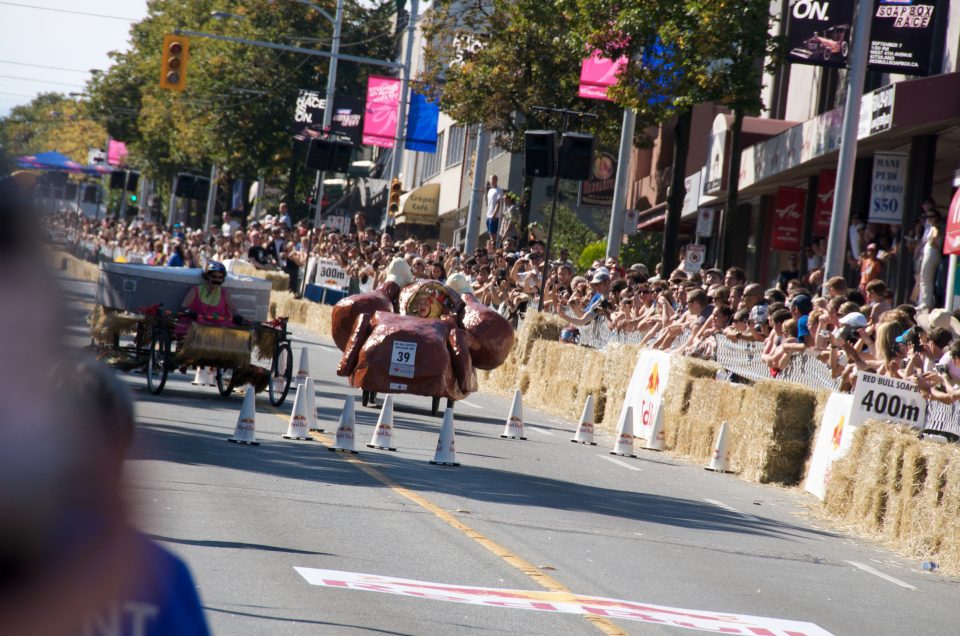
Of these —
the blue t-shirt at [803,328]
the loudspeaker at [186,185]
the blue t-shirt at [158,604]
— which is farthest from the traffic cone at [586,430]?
the loudspeaker at [186,185]

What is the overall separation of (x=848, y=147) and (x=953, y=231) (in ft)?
6.07

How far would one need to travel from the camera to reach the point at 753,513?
1327 centimetres

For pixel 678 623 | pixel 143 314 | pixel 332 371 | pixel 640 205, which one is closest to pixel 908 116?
pixel 332 371

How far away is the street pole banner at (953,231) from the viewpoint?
21.4 metres

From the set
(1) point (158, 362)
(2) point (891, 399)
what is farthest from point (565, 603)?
(1) point (158, 362)

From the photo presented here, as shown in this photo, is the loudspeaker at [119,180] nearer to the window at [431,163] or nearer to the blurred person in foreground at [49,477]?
the window at [431,163]

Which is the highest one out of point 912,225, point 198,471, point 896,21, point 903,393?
point 896,21

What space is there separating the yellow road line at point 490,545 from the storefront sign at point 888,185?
14.5 metres

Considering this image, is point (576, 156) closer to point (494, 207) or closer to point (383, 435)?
point (383, 435)

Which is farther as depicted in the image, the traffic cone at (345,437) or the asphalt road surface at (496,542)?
the traffic cone at (345,437)

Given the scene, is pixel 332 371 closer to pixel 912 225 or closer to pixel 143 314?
pixel 143 314

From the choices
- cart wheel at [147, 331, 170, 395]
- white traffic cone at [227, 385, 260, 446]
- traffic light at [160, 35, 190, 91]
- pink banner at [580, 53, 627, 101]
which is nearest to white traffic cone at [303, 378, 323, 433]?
white traffic cone at [227, 385, 260, 446]

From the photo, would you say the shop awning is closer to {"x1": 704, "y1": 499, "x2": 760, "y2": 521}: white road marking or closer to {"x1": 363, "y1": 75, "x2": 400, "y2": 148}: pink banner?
{"x1": 363, "y1": 75, "x2": 400, "y2": 148}: pink banner

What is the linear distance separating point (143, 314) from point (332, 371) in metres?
7.61
